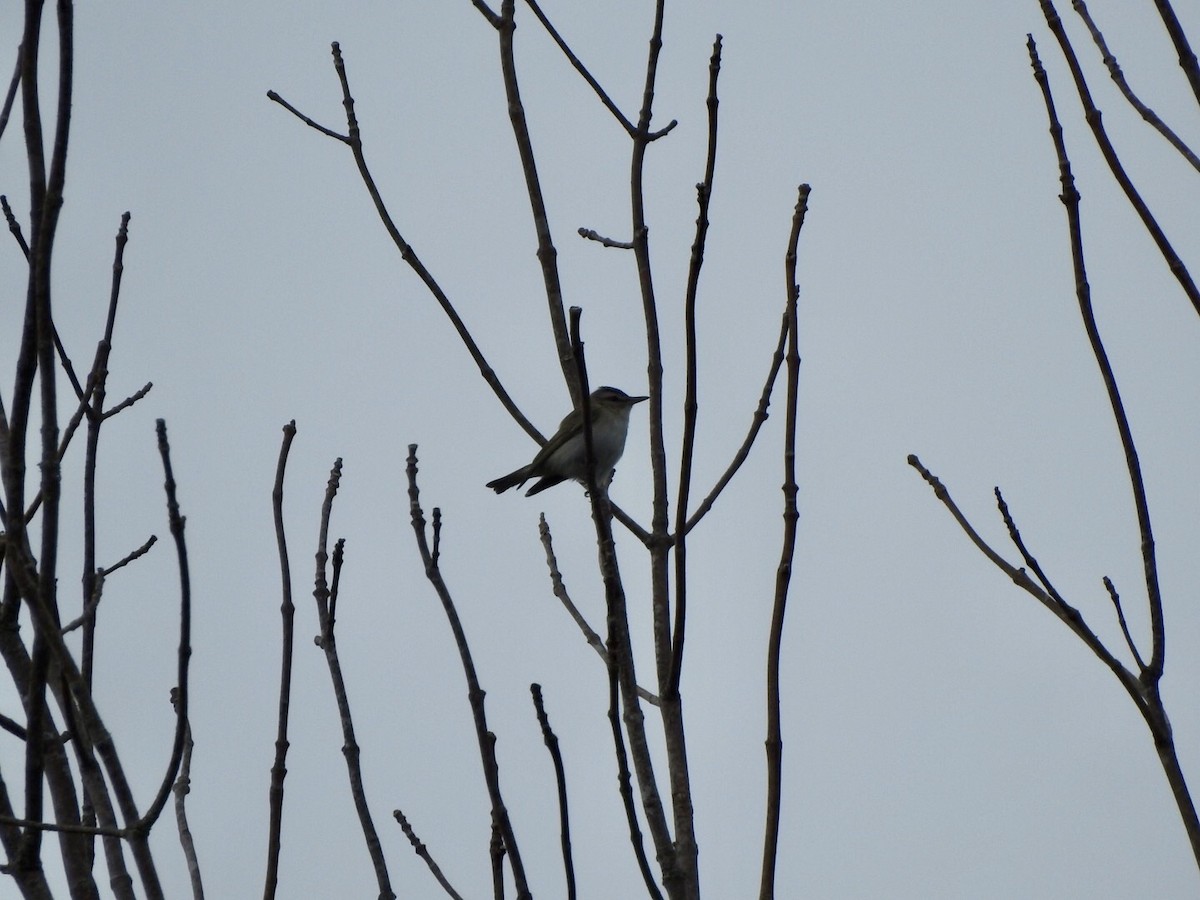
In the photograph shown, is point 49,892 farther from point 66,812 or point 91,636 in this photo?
point 91,636

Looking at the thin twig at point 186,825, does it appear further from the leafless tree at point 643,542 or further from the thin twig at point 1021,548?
the thin twig at point 1021,548

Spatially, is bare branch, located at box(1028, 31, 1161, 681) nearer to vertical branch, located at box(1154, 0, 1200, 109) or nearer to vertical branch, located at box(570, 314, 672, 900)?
vertical branch, located at box(1154, 0, 1200, 109)

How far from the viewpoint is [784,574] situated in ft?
9.82

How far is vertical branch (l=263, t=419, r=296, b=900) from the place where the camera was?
2990 mm

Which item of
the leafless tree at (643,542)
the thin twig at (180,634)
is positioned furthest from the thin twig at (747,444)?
the thin twig at (180,634)

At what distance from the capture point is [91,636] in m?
3.22

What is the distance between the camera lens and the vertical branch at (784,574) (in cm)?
277

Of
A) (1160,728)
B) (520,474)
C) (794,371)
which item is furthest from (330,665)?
(520,474)

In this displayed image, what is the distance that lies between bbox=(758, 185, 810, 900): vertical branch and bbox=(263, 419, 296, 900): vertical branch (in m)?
1.09

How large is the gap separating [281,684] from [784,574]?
127cm

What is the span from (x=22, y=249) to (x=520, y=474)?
308 inches

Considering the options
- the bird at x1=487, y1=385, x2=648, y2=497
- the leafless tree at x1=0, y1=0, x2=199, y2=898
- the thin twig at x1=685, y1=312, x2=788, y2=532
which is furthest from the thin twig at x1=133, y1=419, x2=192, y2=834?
the bird at x1=487, y1=385, x2=648, y2=497

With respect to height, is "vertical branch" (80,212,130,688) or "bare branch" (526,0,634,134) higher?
"bare branch" (526,0,634,134)

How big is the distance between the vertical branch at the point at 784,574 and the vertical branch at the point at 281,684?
109 cm
